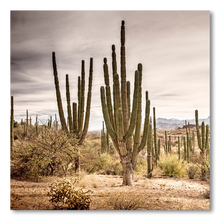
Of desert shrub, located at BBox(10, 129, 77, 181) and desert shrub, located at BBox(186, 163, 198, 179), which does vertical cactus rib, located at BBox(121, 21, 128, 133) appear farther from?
desert shrub, located at BBox(186, 163, 198, 179)

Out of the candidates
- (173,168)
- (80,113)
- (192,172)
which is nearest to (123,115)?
(80,113)

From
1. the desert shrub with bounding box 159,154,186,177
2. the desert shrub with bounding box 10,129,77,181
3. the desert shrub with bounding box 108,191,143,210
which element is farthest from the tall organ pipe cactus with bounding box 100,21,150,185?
the desert shrub with bounding box 159,154,186,177

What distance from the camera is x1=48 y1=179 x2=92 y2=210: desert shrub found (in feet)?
15.3

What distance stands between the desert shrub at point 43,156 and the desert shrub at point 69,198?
7.79ft

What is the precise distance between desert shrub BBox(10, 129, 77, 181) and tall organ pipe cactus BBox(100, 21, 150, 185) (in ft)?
5.75

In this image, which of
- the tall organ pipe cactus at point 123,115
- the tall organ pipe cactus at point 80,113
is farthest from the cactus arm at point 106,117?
the tall organ pipe cactus at point 80,113

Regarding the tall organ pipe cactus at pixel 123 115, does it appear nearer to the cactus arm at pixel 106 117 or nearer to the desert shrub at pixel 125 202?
the cactus arm at pixel 106 117

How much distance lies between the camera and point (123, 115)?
23.6 feet

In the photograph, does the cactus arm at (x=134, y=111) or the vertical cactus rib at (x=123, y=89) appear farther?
the vertical cactus rib at (x=123, y=89)

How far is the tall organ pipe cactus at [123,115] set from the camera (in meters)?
7.11
